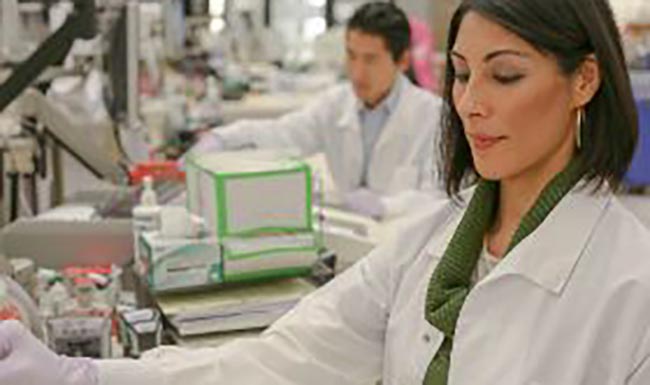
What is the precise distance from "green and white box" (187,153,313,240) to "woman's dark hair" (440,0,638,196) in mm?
610

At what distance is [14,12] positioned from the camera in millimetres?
2299

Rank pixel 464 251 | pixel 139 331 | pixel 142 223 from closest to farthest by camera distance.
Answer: pixel 464 251 → pixel 139 331 → pixel 142 223

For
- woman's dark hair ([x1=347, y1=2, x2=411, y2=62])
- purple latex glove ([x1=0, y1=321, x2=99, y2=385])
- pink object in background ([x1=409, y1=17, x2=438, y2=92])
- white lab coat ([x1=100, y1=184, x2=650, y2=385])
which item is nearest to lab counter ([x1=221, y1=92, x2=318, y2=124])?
pink object in background ([x1=409, y1=17, x2=438, y2=92])

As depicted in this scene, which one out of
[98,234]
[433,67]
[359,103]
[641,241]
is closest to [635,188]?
[433,67]

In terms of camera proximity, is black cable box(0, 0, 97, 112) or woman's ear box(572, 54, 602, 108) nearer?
woman's ear box(572, 54, 602, 108)

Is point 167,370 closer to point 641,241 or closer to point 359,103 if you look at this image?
point 641,241

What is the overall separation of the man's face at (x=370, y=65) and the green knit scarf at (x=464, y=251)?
1.75 meters

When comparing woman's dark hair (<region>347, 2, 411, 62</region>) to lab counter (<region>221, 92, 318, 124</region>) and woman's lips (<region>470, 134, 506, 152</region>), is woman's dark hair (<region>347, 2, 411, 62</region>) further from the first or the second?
woman's lips (<region>470, 134, 506, 152</region>)

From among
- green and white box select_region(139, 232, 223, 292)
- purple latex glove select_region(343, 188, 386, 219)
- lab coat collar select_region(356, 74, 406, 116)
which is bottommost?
purple latex glove select_region(343, 188, 386, 219)

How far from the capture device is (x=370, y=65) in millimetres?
3156

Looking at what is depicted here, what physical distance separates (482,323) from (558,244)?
15 centimetres

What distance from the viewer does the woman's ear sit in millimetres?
1243

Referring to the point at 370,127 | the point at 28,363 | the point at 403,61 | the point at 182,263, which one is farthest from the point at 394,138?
the point at 28,363

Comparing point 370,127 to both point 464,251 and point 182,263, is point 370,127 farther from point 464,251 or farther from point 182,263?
point 464,251
